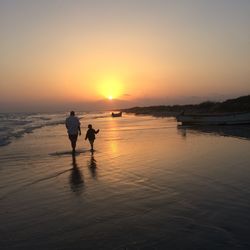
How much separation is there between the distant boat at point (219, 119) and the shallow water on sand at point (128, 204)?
20.9 metres

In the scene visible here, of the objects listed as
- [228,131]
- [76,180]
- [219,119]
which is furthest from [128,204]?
[219,119]

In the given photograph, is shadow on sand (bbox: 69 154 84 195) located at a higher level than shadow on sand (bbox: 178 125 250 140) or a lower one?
higher

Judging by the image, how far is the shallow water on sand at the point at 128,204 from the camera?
18.7 ft

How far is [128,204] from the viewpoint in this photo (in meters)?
7.68

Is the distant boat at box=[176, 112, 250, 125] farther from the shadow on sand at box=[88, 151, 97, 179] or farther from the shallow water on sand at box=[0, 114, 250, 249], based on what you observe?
the shadow on sand at box=[88, 151, 97, 179]

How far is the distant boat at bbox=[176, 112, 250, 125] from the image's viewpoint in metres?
34.0

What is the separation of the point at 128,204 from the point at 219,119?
2865cm

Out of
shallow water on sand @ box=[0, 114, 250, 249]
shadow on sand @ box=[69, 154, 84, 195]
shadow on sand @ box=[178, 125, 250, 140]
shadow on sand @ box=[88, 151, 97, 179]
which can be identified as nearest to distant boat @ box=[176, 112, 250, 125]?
shadow on sand @ box=[178, 125, 250, 140]

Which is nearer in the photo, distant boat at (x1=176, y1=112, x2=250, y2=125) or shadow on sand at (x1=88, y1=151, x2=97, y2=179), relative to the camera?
shadow on sand at (x1=88, y1=151, x2=97, y2=179)

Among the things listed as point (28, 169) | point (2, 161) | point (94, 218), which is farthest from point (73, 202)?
point (2, 161)

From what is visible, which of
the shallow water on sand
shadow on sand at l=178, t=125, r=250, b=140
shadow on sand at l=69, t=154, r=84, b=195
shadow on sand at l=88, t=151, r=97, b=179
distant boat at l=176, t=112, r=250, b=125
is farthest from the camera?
distant boat at l=176, t=112, r=250, b=125

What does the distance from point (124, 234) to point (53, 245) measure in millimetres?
1088

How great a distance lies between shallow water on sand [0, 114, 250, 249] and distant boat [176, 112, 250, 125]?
68.7 ft

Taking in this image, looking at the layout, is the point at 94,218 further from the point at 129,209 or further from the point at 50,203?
the point at 50,203
